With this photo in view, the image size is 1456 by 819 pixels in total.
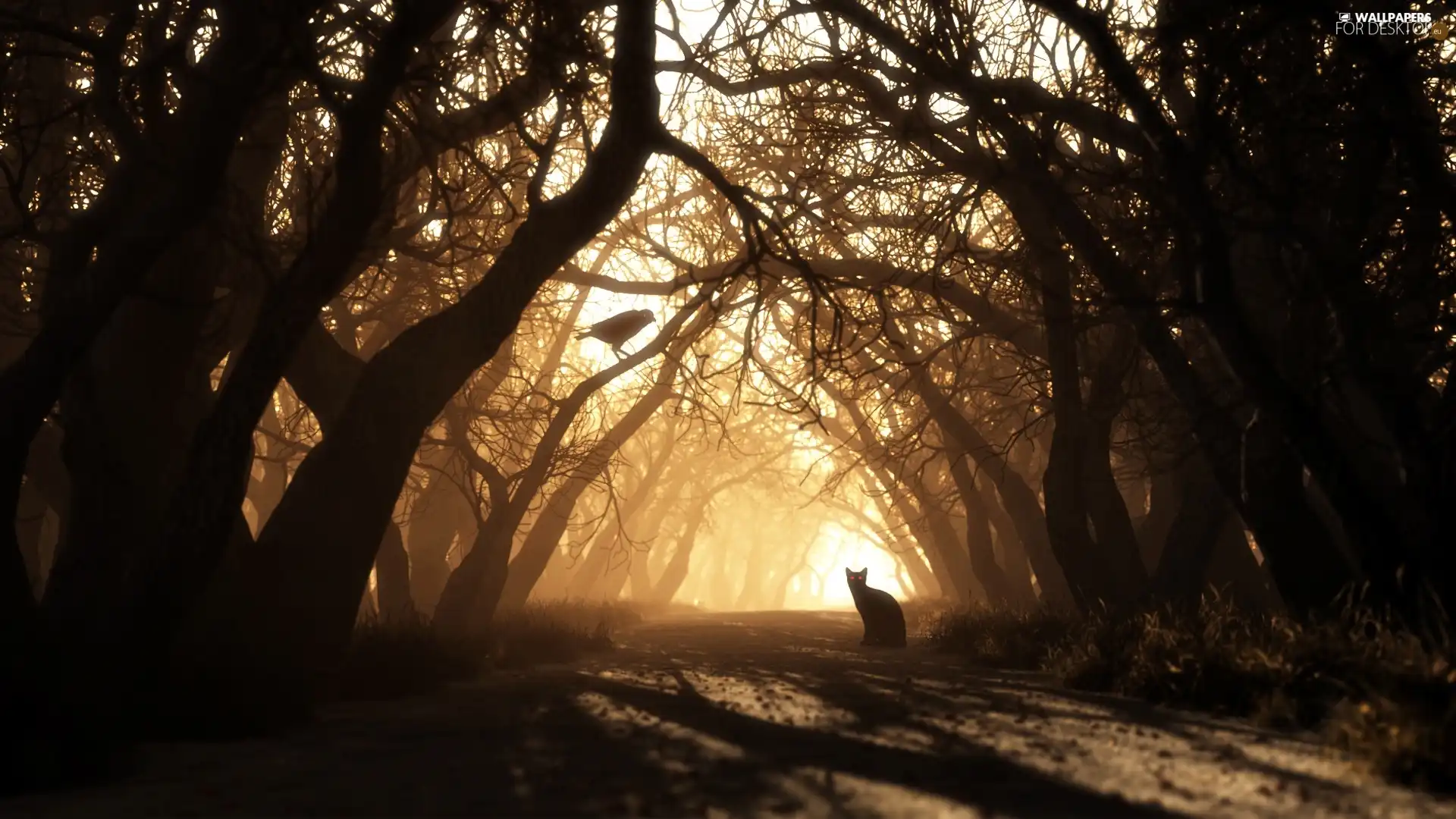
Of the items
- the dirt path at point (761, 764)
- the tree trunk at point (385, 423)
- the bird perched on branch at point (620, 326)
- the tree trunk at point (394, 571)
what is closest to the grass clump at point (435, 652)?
the dirt path at point (761, 764)

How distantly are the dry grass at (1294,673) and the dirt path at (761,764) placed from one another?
190mm

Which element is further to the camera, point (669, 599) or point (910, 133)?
point (669, 599)

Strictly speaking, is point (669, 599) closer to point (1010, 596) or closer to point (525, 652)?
point (1010, 596)

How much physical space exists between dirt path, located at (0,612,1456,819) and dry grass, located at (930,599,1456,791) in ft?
0.62

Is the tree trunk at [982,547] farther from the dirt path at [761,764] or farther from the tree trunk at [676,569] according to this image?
the tree trunk at [676,569]

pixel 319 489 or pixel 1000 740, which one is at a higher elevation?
pixel 319 489

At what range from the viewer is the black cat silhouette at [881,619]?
18594mm

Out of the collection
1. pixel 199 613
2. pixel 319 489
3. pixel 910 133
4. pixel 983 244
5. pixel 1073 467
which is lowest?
pixel 199 613

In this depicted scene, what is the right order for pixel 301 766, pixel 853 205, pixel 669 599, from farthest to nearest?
pixel 669 599 < pixel 853 205 < pixel 301 766

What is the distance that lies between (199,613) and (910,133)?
6.82 m

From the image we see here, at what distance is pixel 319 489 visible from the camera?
29.8 ft

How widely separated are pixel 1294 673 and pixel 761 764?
3.14 m

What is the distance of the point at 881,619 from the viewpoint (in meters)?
18.8

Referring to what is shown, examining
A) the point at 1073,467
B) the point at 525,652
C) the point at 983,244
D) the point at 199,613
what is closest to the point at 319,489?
the point at 199,613
